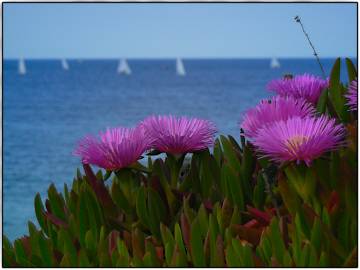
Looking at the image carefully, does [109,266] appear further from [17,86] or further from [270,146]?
[17,86]

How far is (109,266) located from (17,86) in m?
29.8

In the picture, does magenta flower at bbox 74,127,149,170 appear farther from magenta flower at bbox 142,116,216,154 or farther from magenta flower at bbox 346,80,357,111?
magenta flower at bbox 346,80,357,111

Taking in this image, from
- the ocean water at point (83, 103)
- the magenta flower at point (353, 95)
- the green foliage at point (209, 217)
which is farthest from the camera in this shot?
the ocean water at point (83, 103)

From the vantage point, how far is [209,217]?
116 cm

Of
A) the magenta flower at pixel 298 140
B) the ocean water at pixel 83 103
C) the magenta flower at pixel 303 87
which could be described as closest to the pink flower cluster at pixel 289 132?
the magenta flower at pixel 298 140

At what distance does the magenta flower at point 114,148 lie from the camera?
1.24m

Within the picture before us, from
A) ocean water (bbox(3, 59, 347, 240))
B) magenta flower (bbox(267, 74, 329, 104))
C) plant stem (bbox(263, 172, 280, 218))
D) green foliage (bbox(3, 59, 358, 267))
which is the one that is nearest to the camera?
green foliage (bbox(3, 59, 358, 267))

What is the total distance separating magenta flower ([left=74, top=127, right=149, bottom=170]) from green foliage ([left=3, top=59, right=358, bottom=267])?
26 mm

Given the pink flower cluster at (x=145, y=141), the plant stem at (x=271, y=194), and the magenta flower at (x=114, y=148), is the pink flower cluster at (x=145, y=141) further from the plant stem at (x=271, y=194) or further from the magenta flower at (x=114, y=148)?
the plant stem at (x=271, y=194)

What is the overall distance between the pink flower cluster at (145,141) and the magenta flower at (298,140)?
6.0 inches

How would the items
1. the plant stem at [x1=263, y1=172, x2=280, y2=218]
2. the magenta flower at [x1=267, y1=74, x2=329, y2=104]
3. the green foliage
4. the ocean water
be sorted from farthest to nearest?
the ocean water → the magenta flower at [x1=267, y1=74, x2=329, y2=104] → the plant stem at [x1=263, y1=172, x2=280, y2=218] → the green foliage

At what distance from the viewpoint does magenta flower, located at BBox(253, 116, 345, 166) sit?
1.13 metres

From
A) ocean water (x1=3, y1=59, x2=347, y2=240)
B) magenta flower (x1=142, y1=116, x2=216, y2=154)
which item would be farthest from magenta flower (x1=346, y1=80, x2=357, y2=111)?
ocean water (x1=3, y1=59, x2=347, y2=240)

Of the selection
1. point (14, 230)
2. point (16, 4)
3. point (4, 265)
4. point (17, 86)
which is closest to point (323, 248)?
point (4, 265)
